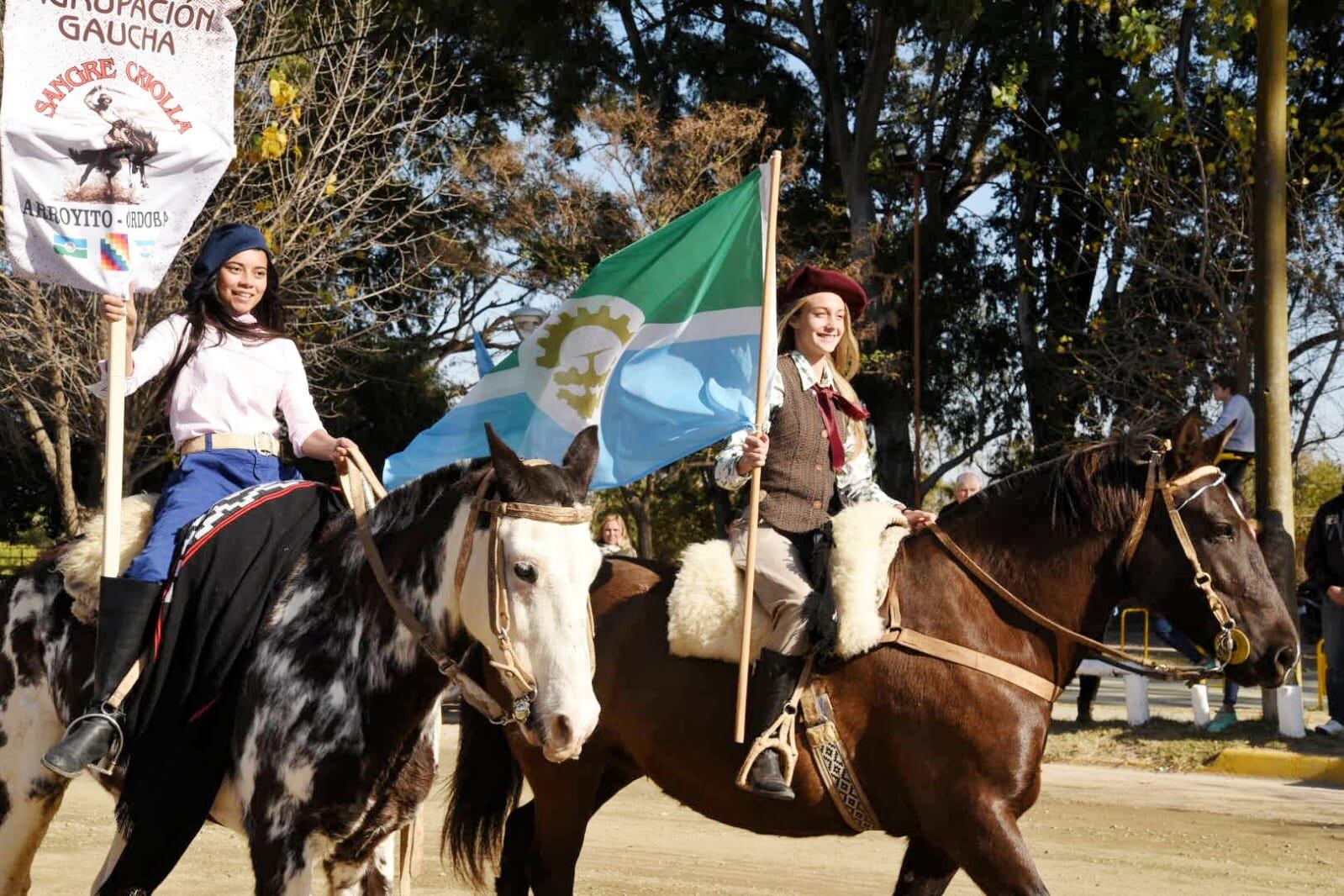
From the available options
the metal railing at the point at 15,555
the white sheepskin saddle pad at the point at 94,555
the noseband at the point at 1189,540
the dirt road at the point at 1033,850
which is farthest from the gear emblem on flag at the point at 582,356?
the metal railing at the point at 15,555

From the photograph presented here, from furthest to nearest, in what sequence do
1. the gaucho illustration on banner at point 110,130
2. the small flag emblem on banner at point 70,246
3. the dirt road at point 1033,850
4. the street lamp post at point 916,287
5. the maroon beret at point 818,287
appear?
the street lamp post at point 916,287
the dirt road at point 1033,850
the maroon beret at point 818,287
the small flag emblem on banner at point 70,246
the gaucho illustration on banner at point 110,130

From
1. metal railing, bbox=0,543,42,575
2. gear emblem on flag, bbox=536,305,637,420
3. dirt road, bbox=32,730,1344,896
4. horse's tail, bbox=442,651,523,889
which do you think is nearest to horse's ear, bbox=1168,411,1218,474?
gear emblem on flag, bbox=536,305,637,420

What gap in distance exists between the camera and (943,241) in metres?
27.5

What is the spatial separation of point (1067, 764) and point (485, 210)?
1363cm

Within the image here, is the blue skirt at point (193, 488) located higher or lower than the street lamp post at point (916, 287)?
lower

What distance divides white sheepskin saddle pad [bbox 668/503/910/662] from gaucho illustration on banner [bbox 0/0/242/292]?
2369mm

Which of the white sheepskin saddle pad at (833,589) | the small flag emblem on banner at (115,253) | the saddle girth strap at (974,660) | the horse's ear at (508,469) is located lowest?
the saddle girth strap at (974,660)

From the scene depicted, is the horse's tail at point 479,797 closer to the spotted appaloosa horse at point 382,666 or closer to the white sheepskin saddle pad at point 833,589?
the white sheepskin saddle pad at point 833,589

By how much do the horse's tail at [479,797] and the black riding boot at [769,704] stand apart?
133 cm

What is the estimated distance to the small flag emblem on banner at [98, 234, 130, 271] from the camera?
16.0ft

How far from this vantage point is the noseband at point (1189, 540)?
5434mm

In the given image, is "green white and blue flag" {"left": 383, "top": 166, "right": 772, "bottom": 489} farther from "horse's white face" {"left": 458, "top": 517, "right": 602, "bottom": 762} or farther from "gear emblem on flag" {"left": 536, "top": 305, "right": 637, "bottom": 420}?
"horse's white face" {"left": 458, "top": 517, "right": 602, "bottom": 762}

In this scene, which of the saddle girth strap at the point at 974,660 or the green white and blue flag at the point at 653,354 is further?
the green white and blue flag at the point at 653,354

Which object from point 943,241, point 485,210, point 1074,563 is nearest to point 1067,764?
point 1074,563
